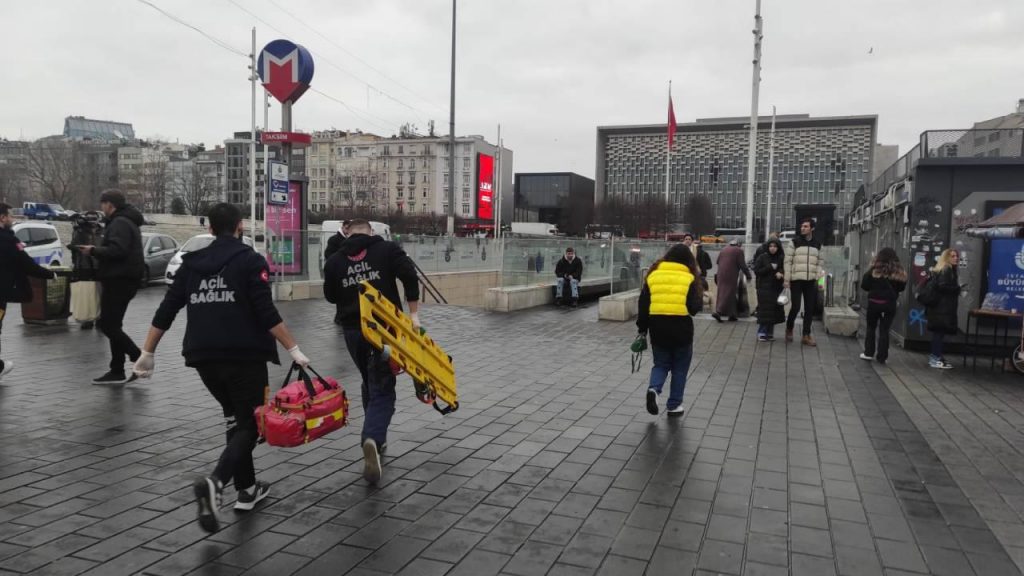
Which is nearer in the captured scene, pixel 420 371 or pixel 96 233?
pixel 420 371

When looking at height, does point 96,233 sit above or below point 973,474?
above

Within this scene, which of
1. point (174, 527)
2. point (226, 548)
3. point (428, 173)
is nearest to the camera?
point (226, 548)

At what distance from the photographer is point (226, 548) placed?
148 inches

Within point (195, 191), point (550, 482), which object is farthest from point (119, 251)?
point (195, 191)

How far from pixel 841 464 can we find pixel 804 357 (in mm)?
5332

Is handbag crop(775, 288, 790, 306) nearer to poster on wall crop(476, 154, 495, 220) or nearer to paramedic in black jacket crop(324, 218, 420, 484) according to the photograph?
paramedic in black jacket crop(324, 218, 420, 484)

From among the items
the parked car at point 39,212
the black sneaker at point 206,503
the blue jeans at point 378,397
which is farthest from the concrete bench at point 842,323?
the parked car at point 39,212

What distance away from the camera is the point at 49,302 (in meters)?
11.8

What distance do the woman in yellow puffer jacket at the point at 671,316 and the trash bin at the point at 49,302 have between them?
398 inches

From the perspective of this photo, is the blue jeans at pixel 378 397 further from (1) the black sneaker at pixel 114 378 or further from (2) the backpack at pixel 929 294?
(2) the backpack at pixel 929 294

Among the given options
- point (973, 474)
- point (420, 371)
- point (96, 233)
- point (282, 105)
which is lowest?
point (973, 474)

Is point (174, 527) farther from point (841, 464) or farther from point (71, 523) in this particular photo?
point (841, 464)

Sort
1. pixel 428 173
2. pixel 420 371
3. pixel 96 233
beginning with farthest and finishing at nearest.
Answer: pixel 428 173 < pixel 96 233 < pixel 420 371

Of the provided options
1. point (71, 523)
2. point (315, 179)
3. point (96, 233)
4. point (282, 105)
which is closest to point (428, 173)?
point (315, 179)
